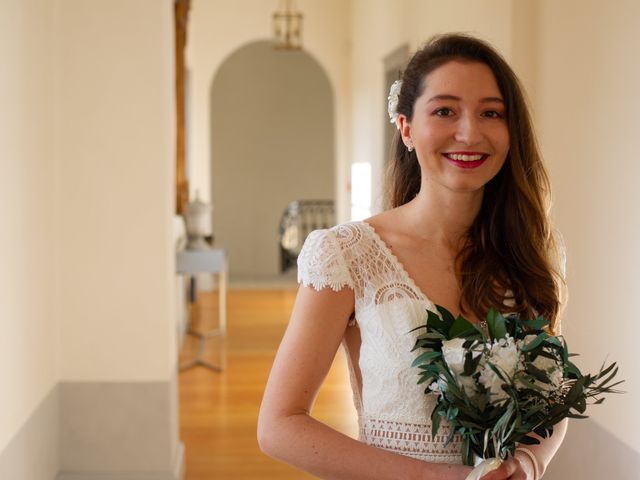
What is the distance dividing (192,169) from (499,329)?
413 inches

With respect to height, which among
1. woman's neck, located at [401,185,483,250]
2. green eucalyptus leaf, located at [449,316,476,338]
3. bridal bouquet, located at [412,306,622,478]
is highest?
woman's neck, located at [401,185,483,250]

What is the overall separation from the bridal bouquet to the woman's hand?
2 cm

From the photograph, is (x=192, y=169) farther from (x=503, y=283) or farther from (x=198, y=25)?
(x=503, y=283)

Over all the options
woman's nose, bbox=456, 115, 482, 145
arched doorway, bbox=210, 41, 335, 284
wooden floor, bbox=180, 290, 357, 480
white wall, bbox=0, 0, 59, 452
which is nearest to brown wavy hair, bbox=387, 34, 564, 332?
woman's nose, bbox=456, 115, 482, 145

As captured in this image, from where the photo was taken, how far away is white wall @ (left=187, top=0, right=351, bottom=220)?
11836 millimetres

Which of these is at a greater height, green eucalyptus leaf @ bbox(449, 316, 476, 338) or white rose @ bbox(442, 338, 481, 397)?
green eucalyptus leaf @ bbox(449, 316, 476, 338)

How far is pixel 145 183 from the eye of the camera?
4.48 meters

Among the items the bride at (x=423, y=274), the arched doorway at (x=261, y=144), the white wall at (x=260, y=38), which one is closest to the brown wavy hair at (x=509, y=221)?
the bride at (x=423, y=274)

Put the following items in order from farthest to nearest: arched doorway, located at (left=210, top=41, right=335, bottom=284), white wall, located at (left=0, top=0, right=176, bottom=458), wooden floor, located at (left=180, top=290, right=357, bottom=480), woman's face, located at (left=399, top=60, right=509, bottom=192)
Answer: arched doorway, located at (left=210, top=41, right=335, bottom=284) < wooden floor, located at (left=180, top=290, right=357, bottom=480) < white wall, located at (left=0, top=0, right=176, bottom=458) < woman's face, located at (left=399, top=60, right=509, bottom=192)

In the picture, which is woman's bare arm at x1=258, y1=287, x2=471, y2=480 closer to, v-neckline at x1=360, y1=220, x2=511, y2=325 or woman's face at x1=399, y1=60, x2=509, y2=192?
v-neckline at x1=360, y1=220, x2=511, y2=325

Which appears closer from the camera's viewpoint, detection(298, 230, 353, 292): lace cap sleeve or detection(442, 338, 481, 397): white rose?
detection(442, 338, 481, 397): white rose

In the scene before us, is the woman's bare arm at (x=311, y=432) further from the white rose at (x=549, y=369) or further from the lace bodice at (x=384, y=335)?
the white rose at (x=549, y=369)

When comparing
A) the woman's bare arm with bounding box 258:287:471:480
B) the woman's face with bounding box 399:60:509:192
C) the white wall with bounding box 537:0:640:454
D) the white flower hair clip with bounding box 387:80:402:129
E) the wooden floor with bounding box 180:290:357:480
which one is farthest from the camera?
the wooden floor with bounding box 180:290:357:480

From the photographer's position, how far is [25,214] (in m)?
3.77
